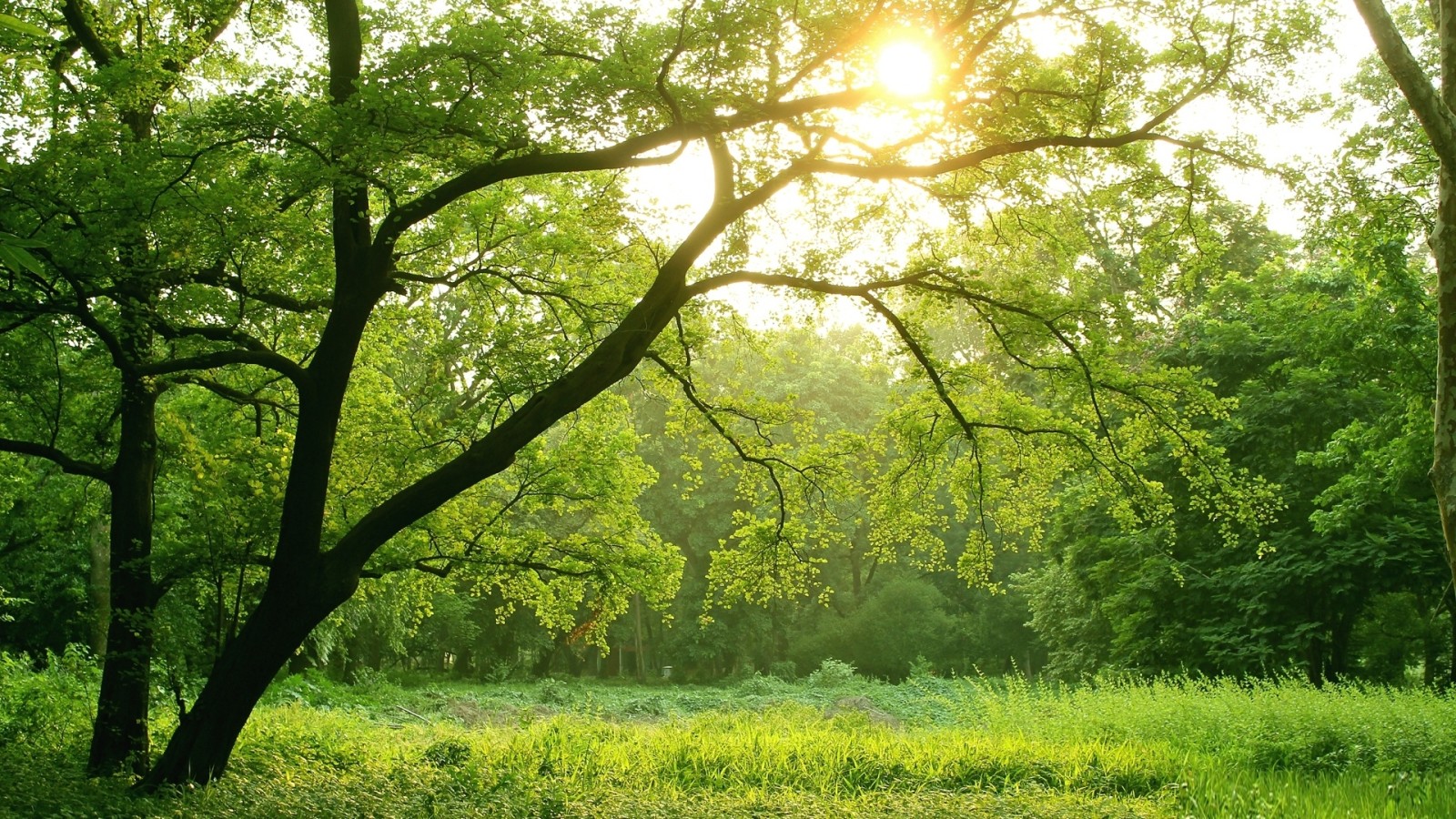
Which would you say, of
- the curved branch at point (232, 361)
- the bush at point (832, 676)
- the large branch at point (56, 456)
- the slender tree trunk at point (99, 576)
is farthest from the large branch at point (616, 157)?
the bush at point (832, 676)

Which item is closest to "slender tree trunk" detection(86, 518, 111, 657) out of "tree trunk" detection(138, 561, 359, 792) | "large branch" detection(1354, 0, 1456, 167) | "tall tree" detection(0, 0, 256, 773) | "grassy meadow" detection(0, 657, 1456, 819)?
"grassy meadow" detection(0, 657, 1456, 819)

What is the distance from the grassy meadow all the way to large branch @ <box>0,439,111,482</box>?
2.40 m

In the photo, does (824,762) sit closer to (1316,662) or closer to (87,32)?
(87,32)

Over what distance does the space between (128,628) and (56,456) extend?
5.67 feet

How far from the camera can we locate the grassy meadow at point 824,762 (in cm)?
732

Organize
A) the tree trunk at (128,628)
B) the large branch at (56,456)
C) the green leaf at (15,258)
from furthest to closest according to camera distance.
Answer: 1. the large branch at (56,456)
2. the tree trunk at (128,628)
3. the green leaf at (15,258)

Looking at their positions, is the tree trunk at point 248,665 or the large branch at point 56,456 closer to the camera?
the tree trunk at point 248,665

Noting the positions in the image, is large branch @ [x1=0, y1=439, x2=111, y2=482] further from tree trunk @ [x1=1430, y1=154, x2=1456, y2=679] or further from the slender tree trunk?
tree trunk @ [x1=1430, y1=154, x2=1456, y2=679]

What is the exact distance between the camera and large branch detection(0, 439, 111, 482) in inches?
335

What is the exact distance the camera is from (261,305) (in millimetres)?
8742

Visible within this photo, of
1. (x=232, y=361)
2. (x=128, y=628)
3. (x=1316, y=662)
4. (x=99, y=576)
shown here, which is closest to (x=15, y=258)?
(x=232, y=361)

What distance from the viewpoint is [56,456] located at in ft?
28.9

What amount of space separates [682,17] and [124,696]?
7.14m

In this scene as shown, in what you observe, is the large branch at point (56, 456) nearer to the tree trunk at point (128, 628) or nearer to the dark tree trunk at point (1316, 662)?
the tree trunk at point (128, 628)
